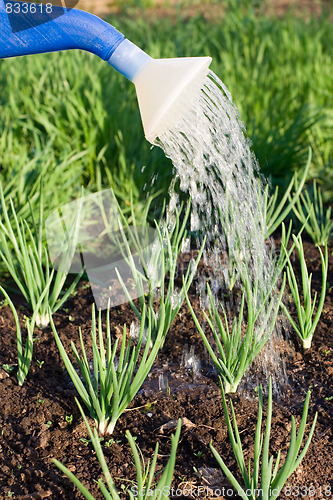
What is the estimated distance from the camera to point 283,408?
1839 mm

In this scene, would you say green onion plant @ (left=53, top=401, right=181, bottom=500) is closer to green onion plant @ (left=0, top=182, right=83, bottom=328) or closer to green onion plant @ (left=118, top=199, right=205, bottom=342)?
green onion plant @ (left=118, top=199, right=205, bottom=342)

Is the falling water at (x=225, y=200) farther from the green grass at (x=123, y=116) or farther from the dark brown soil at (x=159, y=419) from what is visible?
the green grass at (x=123, y=116)

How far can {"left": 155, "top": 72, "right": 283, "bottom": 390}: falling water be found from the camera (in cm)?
187

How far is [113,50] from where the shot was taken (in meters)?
1.47

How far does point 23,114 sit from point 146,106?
211cm

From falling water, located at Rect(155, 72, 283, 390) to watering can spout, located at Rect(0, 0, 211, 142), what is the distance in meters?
0.19

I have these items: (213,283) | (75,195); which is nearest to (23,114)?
(75,195)

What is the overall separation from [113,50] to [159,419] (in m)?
1.04

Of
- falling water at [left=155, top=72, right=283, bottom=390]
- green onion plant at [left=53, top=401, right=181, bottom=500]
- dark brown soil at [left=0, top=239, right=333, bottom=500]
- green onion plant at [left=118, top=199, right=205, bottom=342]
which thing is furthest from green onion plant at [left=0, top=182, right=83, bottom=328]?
green onion plant at [left=53, top=401, right=181, bottom=500]

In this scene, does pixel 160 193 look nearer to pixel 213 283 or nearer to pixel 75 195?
pixel 75 195

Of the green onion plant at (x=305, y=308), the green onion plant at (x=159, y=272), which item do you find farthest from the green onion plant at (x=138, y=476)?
the green onion plant at (x=305, y=308)

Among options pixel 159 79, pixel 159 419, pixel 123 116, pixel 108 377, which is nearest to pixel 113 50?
pixel 159 79

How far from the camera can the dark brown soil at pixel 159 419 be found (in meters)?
1.59

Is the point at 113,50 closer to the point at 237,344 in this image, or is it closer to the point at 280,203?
the point at 237,344
